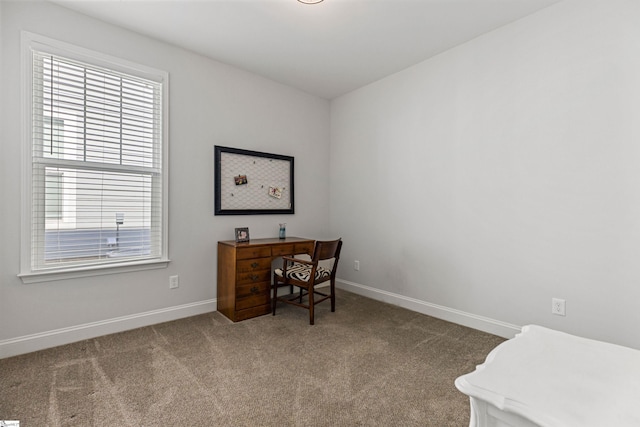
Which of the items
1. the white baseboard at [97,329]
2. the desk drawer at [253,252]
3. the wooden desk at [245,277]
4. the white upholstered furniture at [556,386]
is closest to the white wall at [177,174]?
the white baseboard at [97,329]

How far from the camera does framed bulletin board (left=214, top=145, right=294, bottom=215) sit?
334 centimetres

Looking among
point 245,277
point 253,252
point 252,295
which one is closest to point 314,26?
point 253,252

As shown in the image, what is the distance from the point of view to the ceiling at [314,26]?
2.39m

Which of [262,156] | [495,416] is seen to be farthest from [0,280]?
[495,416]

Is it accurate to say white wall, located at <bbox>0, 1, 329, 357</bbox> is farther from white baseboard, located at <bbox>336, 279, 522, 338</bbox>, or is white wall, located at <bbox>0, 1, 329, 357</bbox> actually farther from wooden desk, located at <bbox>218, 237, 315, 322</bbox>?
white baseboard, located at <bbox>336, 279, 522, 338</bbox>

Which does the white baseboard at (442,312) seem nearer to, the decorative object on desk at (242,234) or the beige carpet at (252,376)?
the beige carpet at (252,376)

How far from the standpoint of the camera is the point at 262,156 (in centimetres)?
366

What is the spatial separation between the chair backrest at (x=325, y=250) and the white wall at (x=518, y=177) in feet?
2.71

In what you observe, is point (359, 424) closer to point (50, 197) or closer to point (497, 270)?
point (497, 270)

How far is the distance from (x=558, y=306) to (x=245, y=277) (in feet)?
8.79

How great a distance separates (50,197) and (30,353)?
3.86ft

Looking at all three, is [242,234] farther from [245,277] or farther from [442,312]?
[442,312]

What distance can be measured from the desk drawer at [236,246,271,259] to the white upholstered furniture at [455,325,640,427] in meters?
2.38

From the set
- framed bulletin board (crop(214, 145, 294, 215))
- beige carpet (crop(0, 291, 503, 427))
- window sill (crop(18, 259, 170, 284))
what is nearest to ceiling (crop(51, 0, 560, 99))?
framed bulletin board (crop(214, 145, 294, 215))
